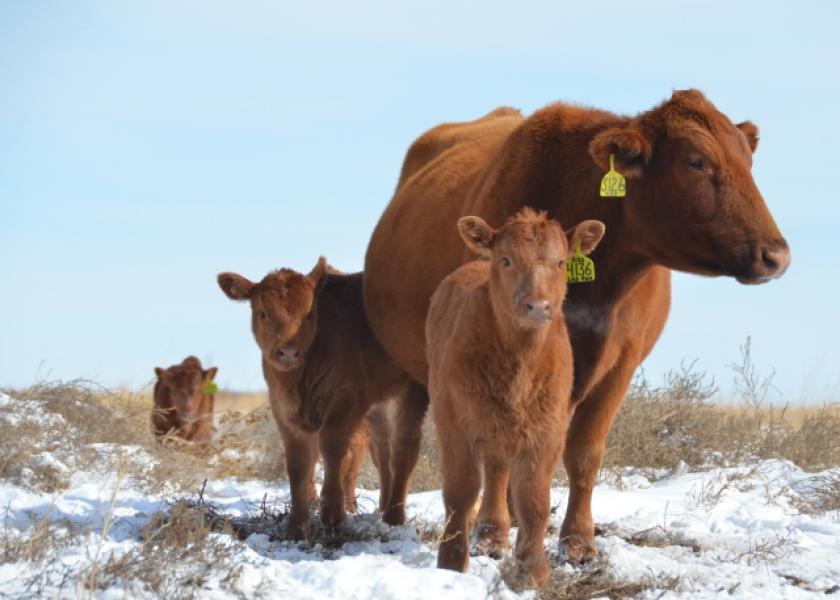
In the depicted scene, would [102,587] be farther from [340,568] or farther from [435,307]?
[435,307]

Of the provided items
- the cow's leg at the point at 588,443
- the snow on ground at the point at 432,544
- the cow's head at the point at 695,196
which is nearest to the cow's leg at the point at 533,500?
the snow on ground at the point at 432,544

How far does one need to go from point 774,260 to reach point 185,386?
987cm

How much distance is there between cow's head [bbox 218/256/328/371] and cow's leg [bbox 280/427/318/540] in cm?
50

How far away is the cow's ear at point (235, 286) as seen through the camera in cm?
891

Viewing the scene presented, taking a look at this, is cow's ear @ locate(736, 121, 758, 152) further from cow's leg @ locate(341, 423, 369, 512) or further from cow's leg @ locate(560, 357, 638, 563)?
cow's leg @ locate(341, 423, 369, 512)

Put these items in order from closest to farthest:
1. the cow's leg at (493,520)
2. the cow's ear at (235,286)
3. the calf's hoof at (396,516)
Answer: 1. the cow's leg at (493,520)
2. the calf's hoof at (396,516)
3. the cow's ear at (235,286)

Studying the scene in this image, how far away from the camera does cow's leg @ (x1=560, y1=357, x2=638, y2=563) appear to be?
7793mm

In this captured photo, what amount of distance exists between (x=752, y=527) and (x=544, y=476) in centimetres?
291

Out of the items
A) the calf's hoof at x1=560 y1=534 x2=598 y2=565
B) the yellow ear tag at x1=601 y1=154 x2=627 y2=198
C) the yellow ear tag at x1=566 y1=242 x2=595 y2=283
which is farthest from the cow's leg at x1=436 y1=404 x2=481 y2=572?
the yellow ear tag at x1=601 y1=154 x2=627 y2=198

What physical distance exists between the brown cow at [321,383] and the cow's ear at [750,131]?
3117 mm

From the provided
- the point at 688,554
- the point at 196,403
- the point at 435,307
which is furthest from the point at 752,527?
the point at 196,403

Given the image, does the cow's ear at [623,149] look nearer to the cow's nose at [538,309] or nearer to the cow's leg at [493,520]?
the cow's nose at [538,309]

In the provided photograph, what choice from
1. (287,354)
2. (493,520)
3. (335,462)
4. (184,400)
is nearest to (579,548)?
(493,520)

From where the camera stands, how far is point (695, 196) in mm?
7461
